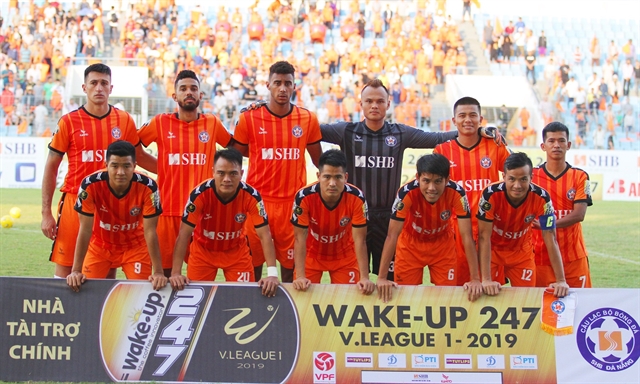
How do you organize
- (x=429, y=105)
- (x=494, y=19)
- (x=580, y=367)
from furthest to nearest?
(x=494, y=19)
(x=429, y=105)
(x=580, y=367)

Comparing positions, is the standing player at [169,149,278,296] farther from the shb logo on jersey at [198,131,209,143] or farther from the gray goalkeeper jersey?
the gray goalkeeper jersey

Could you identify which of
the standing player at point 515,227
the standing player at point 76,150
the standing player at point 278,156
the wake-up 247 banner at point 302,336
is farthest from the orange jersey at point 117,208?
the standing player at point 515,227

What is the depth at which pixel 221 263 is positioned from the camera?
533cm

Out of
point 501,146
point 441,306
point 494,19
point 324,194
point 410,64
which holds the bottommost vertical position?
point 441,306

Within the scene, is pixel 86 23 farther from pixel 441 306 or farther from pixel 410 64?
pixel 441 306

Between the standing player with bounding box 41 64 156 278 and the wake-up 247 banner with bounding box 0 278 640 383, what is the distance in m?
0.87

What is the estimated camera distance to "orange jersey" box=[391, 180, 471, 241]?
5.06 metres

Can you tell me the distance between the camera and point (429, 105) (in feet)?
71.5

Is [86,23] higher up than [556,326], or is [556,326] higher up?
[86,23]

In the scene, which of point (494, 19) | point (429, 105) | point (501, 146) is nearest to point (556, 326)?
point (501, 146)

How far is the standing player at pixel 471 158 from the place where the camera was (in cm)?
571

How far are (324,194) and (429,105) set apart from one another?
1718 centimetres

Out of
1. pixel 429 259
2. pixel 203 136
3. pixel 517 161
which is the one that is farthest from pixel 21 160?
pixel 517 161

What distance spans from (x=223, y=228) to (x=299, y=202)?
61cm
